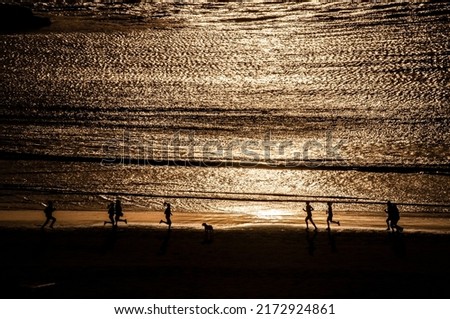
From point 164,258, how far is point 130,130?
309 inches

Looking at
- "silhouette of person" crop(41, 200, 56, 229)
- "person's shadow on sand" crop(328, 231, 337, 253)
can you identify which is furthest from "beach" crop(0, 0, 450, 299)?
"silhouette of person" crop(41, 200, 56, 229)

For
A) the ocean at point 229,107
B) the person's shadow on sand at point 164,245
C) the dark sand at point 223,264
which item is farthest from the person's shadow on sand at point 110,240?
the ocean at point 229,107

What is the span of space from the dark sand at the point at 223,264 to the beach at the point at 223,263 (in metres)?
0.01

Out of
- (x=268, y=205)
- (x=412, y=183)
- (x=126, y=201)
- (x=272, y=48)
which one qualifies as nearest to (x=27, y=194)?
(x=126, y=201)

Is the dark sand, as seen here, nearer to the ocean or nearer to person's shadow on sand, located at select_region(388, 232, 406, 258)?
person's shadow on sand, located at select_region(388, 232, 406, 258)

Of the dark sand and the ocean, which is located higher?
the ocean

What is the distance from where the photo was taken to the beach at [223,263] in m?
11.7

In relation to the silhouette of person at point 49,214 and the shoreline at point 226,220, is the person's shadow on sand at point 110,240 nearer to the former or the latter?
the shoreline at point 226,220

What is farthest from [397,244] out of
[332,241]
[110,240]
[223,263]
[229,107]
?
[229,107]

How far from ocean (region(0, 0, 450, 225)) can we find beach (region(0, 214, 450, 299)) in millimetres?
1964

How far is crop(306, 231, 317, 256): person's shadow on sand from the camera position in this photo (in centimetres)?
1280

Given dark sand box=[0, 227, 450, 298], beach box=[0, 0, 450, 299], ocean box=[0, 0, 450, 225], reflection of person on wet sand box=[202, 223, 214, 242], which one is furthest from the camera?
ocean box=[0, 0, 450, 225]

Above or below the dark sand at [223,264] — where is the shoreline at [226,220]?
above

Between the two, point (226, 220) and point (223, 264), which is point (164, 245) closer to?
point (223, 264)
